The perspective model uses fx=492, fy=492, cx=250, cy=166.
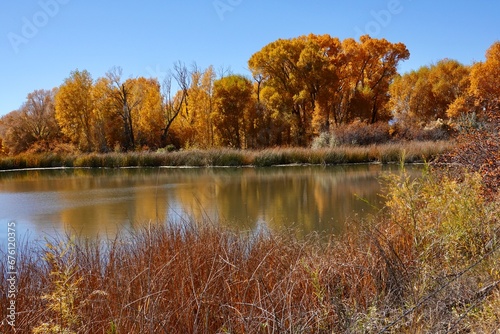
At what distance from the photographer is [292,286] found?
2789mm

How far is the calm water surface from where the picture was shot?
8086 mm

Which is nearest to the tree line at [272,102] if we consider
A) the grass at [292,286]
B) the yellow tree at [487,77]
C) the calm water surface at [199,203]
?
the yellow tree at [487,77]

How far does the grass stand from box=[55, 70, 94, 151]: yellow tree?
102 feet

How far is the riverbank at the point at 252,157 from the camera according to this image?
A: 74.2ft

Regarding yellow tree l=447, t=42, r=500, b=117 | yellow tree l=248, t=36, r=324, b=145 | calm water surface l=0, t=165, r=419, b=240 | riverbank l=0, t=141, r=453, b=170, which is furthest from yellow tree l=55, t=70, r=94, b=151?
yellow tree l=447, t=42, r=500, b=117

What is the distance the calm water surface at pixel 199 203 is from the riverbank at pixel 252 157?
5061mm

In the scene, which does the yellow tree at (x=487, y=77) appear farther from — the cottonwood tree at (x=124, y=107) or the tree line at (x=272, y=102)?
the cottonwood tree at (x=124, y=107)

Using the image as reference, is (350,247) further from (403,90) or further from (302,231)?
(403,90)

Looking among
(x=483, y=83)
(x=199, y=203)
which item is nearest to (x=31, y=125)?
(x=483, y=83)

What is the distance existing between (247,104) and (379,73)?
30.5 feet

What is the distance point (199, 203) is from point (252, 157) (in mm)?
19048

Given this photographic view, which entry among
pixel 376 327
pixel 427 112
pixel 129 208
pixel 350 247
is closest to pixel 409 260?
pixel 350 247

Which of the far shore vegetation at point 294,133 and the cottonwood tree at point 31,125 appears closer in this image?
the far shore vegetation at point 294,133

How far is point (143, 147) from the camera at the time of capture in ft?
109
